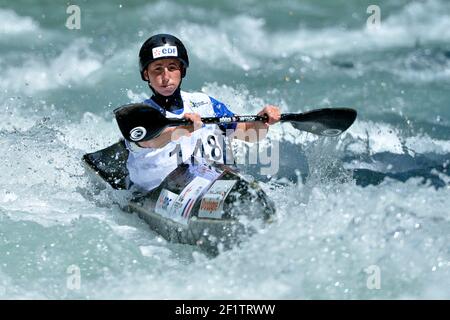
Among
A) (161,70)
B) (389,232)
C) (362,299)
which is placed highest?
(161,70)

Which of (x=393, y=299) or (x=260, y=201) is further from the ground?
(x=260, y=201)

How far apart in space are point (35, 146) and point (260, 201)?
16.4ft

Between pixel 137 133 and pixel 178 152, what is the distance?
25.2 inches

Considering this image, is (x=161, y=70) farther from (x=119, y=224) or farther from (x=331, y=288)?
(x=331, y=288)

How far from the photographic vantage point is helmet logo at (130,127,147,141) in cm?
596

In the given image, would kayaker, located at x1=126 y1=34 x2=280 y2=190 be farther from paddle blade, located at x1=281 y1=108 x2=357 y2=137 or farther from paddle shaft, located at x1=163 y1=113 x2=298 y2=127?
paddle blade, located at x1=281 y1=108 x2=357 y2=137

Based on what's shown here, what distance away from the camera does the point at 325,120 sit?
679 cm

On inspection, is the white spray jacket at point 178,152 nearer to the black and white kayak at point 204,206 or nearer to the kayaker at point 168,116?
the kayaker at point 168,116

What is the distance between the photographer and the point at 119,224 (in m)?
6.83
